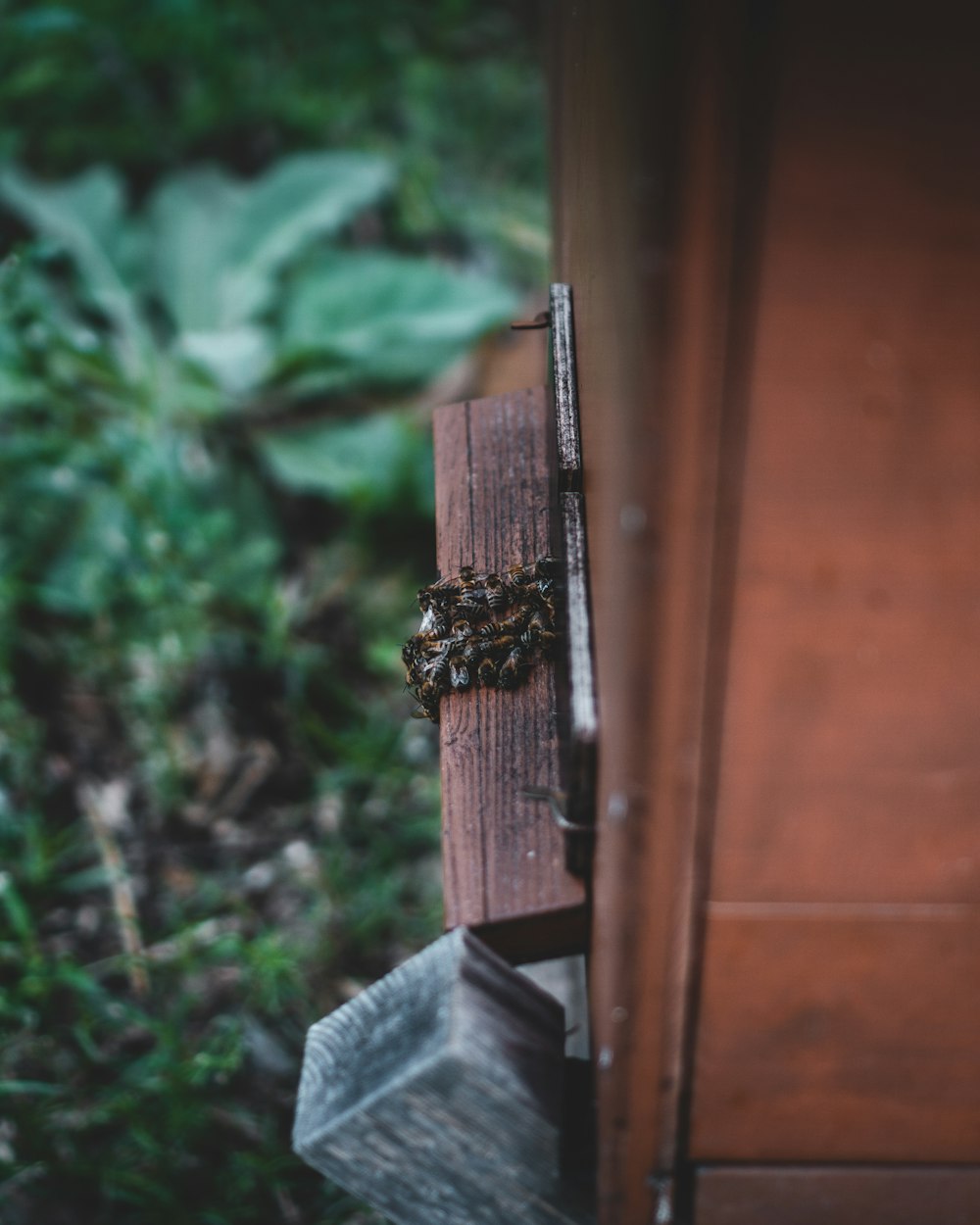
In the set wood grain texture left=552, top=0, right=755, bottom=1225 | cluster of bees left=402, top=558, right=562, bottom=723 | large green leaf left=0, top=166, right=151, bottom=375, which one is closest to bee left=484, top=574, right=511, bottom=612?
cluster of bees left=402, top=558, right=562, bottom=723

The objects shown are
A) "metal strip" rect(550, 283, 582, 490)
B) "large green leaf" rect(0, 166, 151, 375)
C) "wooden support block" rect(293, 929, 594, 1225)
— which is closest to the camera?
"wooden support block" rect(293, 929, 594, 1225)

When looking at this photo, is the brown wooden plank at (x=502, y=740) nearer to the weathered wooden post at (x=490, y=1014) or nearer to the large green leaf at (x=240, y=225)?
the weathered wooden post at (x=490, y=1014)

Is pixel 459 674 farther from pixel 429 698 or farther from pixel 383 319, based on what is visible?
pixel 383 319

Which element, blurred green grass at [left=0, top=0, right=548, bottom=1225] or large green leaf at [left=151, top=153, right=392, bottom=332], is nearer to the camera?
blurred green grass at [left=0, top=0, right=548, bottom=1225]

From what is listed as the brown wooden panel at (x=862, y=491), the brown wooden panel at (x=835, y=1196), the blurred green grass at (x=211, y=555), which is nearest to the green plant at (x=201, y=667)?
the blurred green grass at (x=211, y=555)

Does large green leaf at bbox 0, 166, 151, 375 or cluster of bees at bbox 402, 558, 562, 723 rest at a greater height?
large green leaf at bbox 0, 166, 151, 375

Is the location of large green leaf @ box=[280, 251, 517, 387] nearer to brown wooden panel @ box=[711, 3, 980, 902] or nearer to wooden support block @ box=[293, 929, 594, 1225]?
wooden support block @ box=[293, 929, 594, 1225]

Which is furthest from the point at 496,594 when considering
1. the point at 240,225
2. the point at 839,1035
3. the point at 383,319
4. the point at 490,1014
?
the point at 240,225
